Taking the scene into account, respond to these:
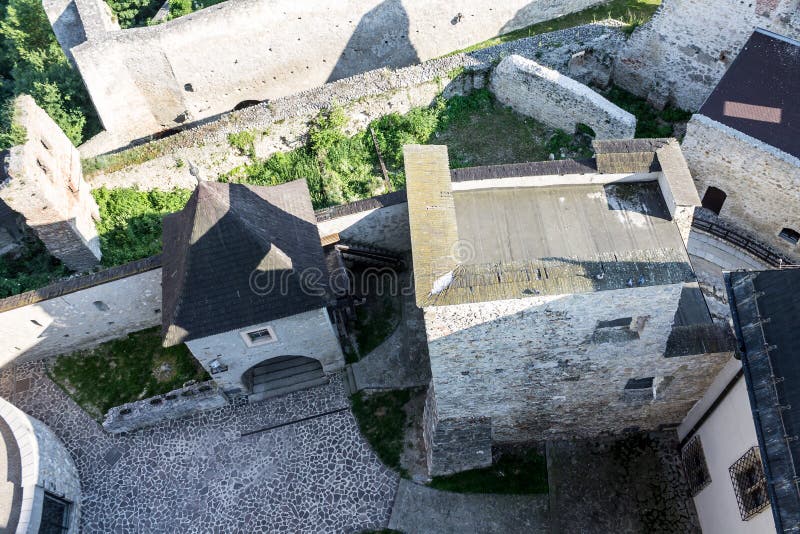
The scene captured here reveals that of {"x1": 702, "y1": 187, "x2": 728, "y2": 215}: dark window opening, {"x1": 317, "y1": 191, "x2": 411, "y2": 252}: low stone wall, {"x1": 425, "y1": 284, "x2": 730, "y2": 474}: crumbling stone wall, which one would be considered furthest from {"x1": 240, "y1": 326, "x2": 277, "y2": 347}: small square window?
{"x1": 702, "y1": 187, "x2": 728, "y2": 215}: dark window opening

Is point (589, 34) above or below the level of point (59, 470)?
above

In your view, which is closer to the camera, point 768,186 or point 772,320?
point 772,320

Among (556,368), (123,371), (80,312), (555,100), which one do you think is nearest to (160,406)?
(123,371)

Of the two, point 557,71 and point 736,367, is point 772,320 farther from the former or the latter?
point 557,71

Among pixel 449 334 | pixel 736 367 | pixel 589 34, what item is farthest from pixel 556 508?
pixel 589 34

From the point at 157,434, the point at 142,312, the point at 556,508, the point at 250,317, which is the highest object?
the point at 250,317

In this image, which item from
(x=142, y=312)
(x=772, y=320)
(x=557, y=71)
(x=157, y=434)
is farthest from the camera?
(x=557, y=71)

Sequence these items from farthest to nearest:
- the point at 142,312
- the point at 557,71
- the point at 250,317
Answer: the point at 557,71 → the point at 142,312 → the point at 250,317
